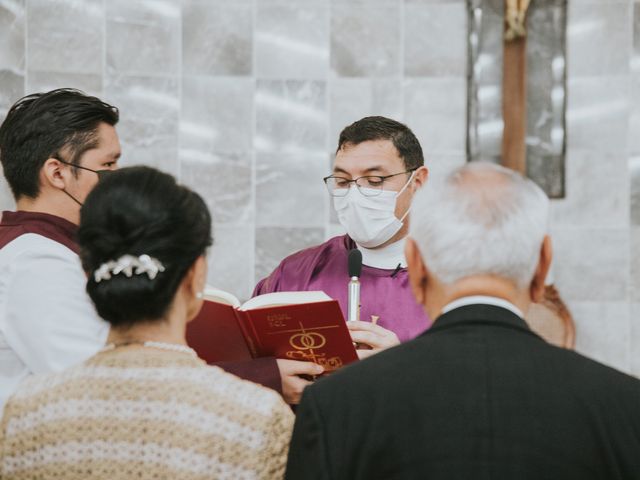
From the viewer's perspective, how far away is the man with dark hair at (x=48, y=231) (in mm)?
2096

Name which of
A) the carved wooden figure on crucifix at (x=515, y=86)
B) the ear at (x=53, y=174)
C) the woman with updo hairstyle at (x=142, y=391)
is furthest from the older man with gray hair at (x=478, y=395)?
the carved wooden figure on crucifix at (x=515, y=86)

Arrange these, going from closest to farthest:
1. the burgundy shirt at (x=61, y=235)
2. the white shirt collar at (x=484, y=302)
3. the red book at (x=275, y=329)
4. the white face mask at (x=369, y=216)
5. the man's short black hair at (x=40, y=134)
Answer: the white shirt collar at (x=484, y=302), the red book at (x=275, y=329), the burgundy shirt at (x=61, y=235), the man's short black hair at (x=40, y=134), the white face mask at (x=369, y=216)

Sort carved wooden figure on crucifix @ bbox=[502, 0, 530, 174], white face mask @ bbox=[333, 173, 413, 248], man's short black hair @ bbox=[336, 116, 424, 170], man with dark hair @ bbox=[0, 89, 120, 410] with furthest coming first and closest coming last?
carved wooden figure on crucifix @ bbox=[502, 0, 530, 174], man's short black hair @ bbox=[336, 116, 424, 170], white face mask @ bbox=[333, 173, 413, 248], man with dark hair @ bbox=[0, 89, 120, 410]

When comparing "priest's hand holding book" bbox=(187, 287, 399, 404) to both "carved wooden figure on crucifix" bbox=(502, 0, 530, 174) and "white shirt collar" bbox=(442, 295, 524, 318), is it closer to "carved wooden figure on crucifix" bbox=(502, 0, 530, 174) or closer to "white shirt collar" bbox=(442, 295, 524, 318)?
"white shirt collar" bbox=(442, 295, 524, 318)

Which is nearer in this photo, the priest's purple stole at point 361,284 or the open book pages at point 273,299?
the open book pages at point 273,299

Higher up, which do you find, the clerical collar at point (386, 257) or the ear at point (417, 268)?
the ear at point (417, 268)

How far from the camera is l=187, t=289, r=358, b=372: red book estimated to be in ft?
7.29

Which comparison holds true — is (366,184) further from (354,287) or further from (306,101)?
(306,101)

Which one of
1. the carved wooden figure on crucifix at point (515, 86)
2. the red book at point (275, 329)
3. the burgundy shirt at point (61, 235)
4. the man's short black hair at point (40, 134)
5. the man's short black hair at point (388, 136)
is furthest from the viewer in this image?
the carved wooden figure on crucifix at point (515, 86)

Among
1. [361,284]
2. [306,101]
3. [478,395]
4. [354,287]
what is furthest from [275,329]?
[306,101]

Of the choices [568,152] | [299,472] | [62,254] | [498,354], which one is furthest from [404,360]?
[568,152]

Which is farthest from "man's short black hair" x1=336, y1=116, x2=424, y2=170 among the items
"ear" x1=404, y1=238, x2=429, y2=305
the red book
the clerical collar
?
"ear" x1=404, y1=238, x2=429, y2=305

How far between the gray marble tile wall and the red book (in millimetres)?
2413

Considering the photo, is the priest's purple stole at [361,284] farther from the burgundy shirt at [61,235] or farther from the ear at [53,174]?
the ear at [53,174]
